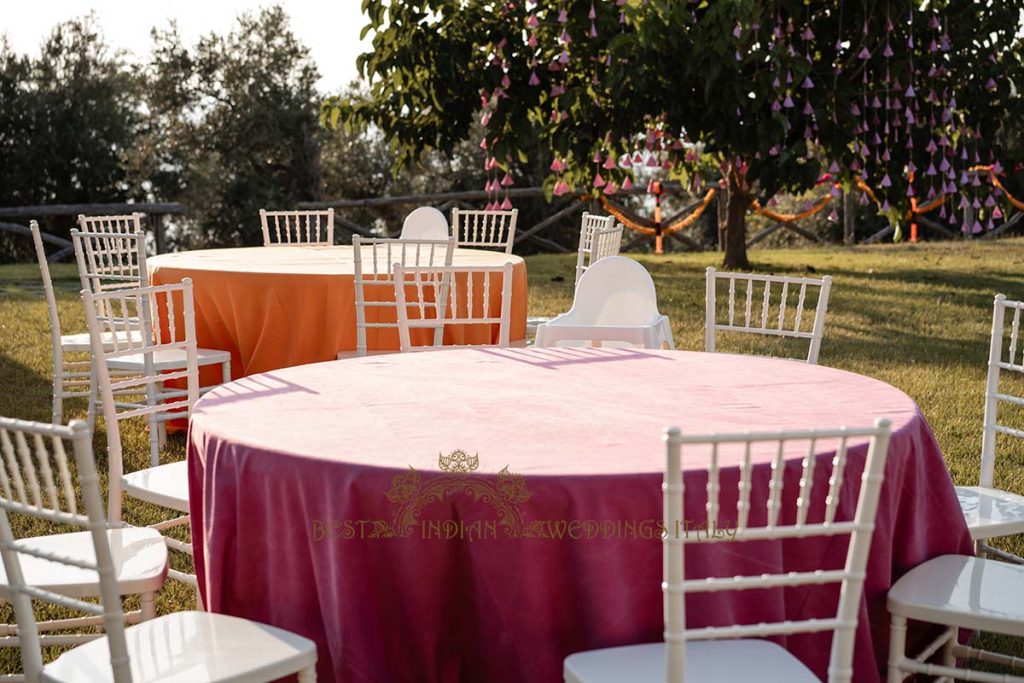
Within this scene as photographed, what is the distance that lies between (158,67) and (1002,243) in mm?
11602

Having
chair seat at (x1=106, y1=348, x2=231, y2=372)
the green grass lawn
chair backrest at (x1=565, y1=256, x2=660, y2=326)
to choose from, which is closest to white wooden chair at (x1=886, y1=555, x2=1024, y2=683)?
the green grass lawn

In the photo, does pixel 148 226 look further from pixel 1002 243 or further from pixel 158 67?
pixel 1002 243

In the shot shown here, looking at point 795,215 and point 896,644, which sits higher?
point 795,215

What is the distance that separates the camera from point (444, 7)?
10391mm

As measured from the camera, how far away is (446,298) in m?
5.55

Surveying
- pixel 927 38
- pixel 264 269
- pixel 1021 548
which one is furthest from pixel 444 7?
pixel 1021 548

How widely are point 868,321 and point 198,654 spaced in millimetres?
7777

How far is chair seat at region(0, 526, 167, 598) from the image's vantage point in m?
2.62

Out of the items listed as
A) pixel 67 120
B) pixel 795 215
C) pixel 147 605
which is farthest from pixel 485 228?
pixel 67 120

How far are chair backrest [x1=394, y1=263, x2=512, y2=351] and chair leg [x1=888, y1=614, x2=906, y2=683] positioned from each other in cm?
238

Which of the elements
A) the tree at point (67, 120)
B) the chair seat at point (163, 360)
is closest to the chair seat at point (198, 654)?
the chair seat at point (163, 360)

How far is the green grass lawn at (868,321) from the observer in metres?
5.77

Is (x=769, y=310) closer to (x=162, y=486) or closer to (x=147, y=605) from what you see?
(x=162, y=486)

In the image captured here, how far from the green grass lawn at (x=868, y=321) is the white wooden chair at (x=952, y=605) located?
87cm
